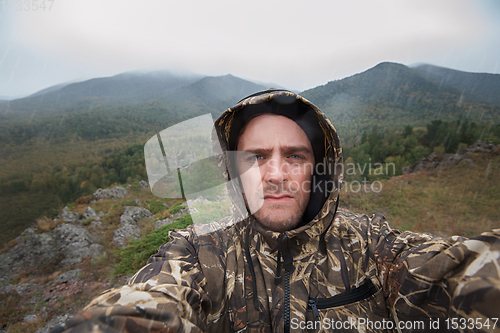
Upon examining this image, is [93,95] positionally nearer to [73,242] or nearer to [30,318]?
[73,242]

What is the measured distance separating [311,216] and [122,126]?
2130 cm

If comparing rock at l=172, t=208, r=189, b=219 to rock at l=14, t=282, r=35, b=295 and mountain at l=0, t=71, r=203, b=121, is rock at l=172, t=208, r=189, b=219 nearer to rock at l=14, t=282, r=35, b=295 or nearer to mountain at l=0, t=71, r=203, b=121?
rock at l=14, t=282, r=35, b=295

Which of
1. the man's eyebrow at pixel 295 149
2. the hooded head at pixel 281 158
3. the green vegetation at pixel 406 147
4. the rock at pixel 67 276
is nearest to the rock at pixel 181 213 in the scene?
the rock at pixel 67 276

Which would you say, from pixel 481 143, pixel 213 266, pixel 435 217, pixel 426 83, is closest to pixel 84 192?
pixel 213 266

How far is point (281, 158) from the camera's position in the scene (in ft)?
7.38

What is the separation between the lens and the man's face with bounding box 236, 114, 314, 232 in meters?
2.12

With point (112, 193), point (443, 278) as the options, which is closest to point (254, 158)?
point (443, 278)

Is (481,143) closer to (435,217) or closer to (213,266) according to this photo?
(435,217)

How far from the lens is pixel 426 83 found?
35.3 metres

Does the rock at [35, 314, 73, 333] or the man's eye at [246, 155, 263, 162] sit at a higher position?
the man's eye at [246, 155, 263, 162]

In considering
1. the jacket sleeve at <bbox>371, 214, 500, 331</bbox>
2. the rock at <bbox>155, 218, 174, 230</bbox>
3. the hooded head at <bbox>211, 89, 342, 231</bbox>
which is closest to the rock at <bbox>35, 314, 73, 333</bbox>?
the rock at <bbox>155, 218, 174, 230</bbox>

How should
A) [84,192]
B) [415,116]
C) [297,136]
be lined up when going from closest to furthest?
[297,136]
[84,192]
[415,116]

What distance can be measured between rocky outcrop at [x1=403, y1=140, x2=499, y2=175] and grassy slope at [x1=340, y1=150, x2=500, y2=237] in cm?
72

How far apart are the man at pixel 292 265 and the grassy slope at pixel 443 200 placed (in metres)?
8.92
